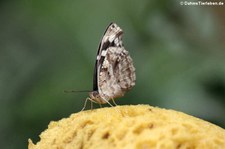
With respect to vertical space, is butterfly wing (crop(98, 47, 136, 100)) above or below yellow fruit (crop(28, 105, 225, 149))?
above

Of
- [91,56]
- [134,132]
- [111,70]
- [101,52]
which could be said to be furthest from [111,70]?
[91,56]

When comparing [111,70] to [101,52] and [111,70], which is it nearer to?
[111,70]

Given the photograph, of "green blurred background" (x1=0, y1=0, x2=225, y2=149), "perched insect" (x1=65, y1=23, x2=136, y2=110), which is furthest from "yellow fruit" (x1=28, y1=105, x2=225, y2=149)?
"green blurred background" (x1=0, y1=0, x2=225, y2=149)

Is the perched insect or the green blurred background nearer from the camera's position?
the perched insect

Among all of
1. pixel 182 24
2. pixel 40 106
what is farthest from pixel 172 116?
pixel 182 24

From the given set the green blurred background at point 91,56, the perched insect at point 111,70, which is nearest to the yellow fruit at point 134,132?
the perched insect at point 111,70

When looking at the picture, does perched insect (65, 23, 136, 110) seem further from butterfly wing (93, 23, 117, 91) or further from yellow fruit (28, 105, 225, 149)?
yellow fruit (28, 105, 225, 149)

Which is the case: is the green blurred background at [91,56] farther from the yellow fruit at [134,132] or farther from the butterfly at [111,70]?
the yellow fruit at [134,132]

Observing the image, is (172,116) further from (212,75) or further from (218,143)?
(212,75)
